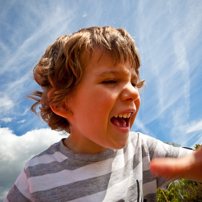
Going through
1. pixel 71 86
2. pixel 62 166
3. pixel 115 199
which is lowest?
pixel 115 199

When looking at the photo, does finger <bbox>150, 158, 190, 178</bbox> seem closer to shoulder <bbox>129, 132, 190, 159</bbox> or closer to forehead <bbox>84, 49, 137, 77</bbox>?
forehead <bbox>84, 49, 137, 77</bbox>

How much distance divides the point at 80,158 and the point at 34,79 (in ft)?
3.83

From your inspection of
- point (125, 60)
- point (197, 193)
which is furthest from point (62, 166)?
point (197, 193)

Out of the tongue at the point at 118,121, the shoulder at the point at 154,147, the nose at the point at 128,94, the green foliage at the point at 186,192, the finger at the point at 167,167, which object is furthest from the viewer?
the green foliage at the point at 186,192

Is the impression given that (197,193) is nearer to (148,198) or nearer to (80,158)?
(148,198)

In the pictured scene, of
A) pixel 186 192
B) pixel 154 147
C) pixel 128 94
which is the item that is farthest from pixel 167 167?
pixel 186 192

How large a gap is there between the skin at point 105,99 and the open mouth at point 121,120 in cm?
3

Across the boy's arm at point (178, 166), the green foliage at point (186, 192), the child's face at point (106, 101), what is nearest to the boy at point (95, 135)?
the child's face at point (106, 101)

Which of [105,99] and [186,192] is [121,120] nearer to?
[105,99]

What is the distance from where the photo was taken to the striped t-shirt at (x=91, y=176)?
184cm

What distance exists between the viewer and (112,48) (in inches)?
75.7

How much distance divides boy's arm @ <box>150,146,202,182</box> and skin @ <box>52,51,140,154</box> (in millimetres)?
866

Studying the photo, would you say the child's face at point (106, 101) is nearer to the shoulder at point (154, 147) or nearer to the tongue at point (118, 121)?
the tongue at point (118, 121)

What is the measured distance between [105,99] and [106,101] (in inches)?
0.7
